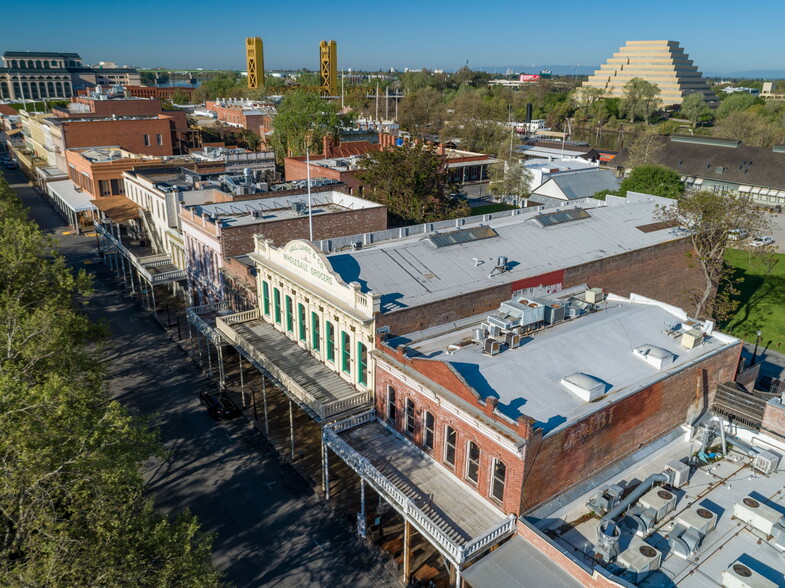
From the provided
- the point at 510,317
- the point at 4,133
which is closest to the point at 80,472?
the point at 510,317

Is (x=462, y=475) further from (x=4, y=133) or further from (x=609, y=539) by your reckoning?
(x=4, y=133)

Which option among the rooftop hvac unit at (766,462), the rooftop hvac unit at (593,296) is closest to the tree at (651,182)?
the rooftop hvac unit at (593,296)

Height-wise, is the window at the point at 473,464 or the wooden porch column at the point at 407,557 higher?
the window at the point at 473,464

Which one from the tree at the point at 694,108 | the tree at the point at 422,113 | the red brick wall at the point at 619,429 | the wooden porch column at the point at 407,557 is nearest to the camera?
the red brick wall at the point at 619,429

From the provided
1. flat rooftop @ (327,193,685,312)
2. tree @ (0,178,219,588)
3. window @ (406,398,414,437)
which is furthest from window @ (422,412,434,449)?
tree @ (0,178,219,588)

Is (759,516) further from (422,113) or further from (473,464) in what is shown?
(422,113)

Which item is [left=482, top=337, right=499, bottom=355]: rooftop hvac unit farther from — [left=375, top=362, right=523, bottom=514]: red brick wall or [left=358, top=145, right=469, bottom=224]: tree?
[left=358, top=145, right=469, bottom=224]: tree

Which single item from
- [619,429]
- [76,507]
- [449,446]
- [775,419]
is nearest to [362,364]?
[449,446]

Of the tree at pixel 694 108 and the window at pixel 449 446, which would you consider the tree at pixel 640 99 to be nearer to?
the tree at pixel 694 108
